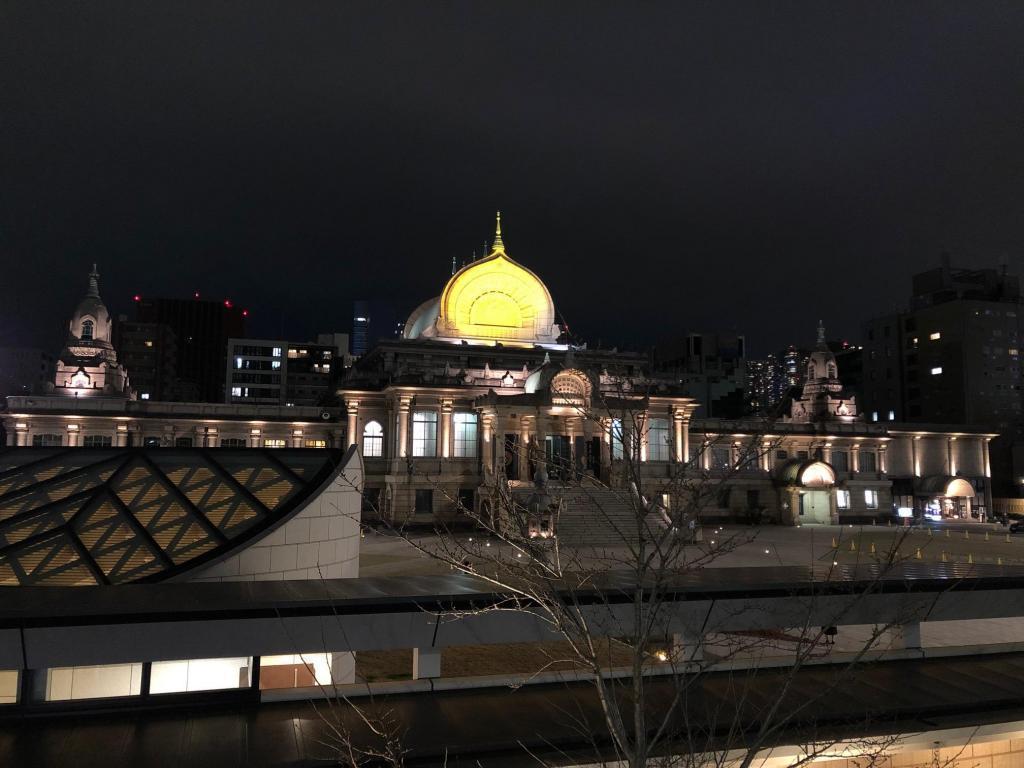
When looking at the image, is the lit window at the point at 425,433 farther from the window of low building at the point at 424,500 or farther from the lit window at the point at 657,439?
the lit window at the point at 657,439

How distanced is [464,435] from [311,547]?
4491cm

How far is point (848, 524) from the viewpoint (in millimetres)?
73750

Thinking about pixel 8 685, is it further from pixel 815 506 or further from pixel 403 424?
pixel 815 506

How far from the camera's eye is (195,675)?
13.0 metres

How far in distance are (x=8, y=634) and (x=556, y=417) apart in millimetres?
57086

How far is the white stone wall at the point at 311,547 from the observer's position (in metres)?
18.9

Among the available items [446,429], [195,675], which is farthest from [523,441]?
[195,675]

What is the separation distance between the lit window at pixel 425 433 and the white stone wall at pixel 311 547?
40430 mm

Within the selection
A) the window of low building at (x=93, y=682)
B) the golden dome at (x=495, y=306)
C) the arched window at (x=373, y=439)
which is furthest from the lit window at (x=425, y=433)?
the window of low building at (x=93, y=682)

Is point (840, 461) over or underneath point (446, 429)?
underneath

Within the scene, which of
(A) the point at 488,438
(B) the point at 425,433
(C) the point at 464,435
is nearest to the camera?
(A) the point at 488,438

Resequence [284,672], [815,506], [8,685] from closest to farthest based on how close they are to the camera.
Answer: [8,685] < [284,672] < [815,506]

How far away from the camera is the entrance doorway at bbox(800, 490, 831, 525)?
73000mm

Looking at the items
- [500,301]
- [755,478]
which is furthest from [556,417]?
[755,478]
